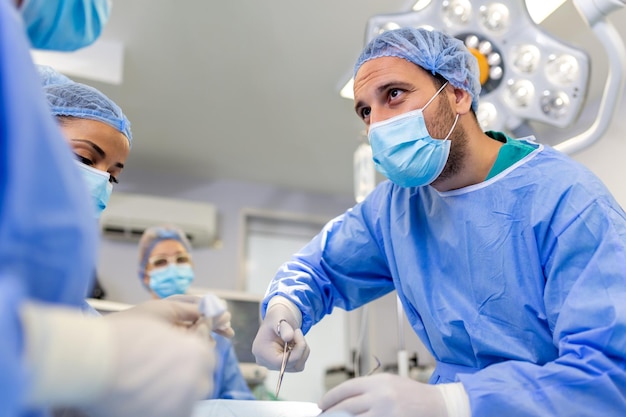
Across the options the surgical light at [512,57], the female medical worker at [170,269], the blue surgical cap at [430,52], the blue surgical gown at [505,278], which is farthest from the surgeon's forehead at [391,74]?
the female medical worker at [170,269]

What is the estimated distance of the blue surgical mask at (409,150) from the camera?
1.36 meters

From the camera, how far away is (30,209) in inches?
20.5

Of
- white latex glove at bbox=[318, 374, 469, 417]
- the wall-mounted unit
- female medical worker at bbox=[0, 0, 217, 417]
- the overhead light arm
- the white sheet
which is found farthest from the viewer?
the wall-mounted unit

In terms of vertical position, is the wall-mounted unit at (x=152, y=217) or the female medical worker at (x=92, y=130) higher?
the wall-mounted unit at (x=152, y=217)

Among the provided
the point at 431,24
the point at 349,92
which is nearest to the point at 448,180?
the point at 431,24

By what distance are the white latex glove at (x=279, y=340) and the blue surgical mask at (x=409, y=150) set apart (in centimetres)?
41

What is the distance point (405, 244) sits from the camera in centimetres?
137

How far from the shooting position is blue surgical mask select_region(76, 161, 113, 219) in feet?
4.25

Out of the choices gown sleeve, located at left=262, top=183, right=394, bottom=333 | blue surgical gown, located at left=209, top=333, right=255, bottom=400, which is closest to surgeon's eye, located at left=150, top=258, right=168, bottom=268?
blue surgical gown, located at left=209, top=333, right=255, bottom=400

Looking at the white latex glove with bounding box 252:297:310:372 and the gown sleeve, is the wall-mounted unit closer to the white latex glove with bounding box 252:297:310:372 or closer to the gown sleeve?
the gown sleeve

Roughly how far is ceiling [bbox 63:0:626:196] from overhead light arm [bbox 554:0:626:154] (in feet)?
2.76

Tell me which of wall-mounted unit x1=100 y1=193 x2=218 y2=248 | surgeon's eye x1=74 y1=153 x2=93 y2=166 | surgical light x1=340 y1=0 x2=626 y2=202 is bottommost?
surgeon's eye x1=74 y1=153 x2=93 y2=166

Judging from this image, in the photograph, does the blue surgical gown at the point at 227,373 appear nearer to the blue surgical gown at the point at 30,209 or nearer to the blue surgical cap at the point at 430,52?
the blue surgical cap at the point at 430,52

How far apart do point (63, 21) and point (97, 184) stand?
0.49m
